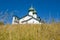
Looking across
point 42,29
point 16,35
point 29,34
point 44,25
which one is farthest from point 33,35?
point 44,25

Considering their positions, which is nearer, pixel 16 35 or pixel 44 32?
pixel 16 35

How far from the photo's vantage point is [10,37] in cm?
346

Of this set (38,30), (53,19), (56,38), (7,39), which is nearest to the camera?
(7,39)

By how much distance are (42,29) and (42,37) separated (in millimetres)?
562

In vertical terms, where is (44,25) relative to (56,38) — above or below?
A: above

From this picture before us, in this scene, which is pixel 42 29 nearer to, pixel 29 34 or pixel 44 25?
pixel 44 25

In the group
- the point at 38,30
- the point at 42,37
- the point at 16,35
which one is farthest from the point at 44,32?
the point at 16,35

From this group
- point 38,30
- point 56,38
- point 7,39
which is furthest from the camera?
Answer: point 38,30

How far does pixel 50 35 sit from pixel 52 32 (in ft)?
0.94

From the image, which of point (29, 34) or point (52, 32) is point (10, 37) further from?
point (52, 32)

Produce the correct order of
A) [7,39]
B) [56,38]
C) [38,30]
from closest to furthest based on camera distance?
[7,39] < [56,38] < [38,30]

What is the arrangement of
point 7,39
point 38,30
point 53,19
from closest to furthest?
point 7,39 < point 38,30 < point 53,19

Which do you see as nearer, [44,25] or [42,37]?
[42,37]

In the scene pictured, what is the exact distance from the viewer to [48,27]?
14.5 ft
